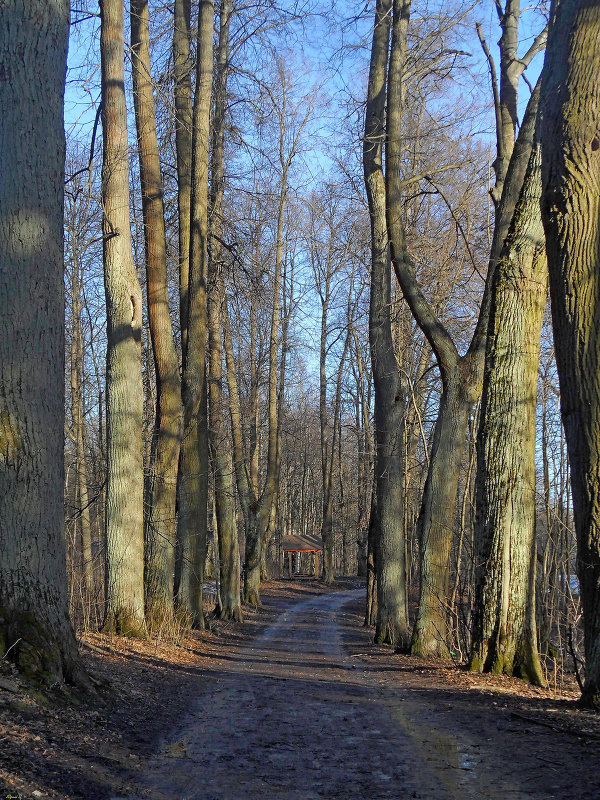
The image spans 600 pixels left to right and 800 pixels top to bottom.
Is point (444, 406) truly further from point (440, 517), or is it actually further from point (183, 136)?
point (183, 136)

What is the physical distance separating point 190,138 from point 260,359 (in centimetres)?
1471

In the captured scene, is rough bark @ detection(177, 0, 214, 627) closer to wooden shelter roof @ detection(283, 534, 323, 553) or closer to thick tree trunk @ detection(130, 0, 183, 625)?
thick tree trunk @ detection(130, 0, 183, 625)

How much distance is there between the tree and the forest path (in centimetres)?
135

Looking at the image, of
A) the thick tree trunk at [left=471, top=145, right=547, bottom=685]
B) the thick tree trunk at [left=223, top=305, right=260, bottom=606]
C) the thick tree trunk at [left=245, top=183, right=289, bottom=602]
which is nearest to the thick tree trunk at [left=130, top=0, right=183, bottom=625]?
the thick tree trunk at [left=471, top=145, right=547, bottom=685]

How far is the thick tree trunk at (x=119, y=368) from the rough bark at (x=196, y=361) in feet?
9.69

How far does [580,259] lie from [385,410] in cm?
771

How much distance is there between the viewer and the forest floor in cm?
420

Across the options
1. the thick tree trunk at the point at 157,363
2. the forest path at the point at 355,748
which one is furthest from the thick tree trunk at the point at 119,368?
the forest path at the point at 355,748

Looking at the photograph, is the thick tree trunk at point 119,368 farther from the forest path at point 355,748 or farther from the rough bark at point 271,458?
the rough bark at point 271,458

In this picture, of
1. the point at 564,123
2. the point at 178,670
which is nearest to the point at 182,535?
the point at 178,670

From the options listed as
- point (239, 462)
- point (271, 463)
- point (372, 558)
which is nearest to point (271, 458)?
point (271, 463)

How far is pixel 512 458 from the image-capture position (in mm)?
8367

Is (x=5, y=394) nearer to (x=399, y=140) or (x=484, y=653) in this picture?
(x=484, y=653)

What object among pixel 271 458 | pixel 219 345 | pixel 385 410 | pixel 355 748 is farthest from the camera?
pixel 271 458
